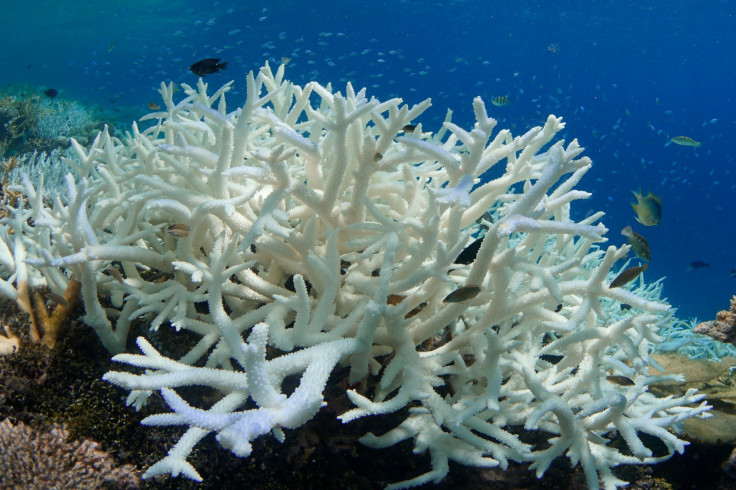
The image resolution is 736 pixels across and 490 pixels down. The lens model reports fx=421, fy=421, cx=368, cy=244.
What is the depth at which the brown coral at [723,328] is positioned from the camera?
3.70 meters

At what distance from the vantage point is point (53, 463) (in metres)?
2.21

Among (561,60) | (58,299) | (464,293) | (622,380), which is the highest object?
(561,60)

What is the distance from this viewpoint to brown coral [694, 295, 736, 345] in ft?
A: 12.1

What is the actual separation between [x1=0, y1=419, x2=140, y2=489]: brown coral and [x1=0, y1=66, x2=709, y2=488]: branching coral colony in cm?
38

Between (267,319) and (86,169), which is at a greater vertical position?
(86,169)

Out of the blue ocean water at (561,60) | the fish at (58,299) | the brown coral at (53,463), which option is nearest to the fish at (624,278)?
the brown coral at (53,463)

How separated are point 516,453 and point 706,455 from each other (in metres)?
2.22

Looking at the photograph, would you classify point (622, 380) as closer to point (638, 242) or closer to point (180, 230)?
point (638, 242)

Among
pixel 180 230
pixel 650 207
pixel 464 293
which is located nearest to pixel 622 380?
pixel 464 293

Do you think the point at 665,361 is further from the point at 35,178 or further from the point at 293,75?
the point at 293,75

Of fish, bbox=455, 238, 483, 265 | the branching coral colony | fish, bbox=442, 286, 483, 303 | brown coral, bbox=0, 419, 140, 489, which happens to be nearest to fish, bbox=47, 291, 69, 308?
the branching coral colony

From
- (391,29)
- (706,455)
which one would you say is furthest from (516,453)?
(391,29)

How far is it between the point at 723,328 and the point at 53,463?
5063mm

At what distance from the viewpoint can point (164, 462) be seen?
165 centimetres
